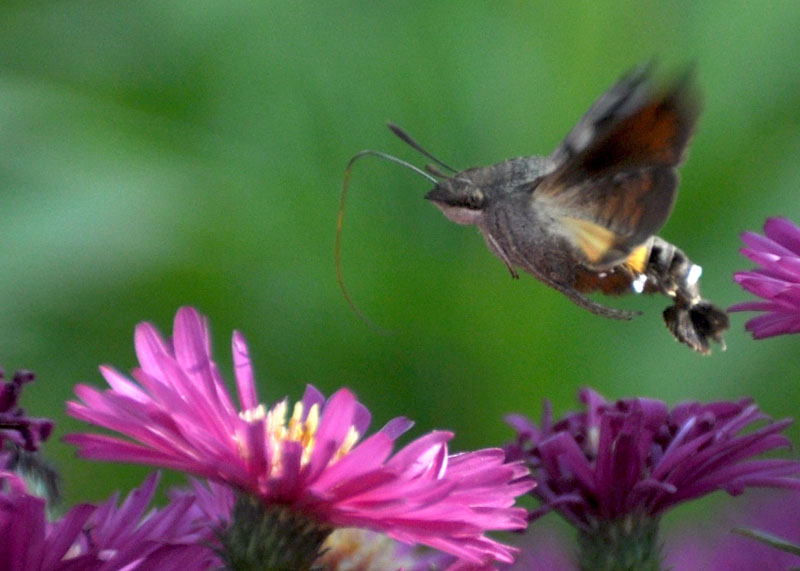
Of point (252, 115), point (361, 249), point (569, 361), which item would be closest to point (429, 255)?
point (361, 249)

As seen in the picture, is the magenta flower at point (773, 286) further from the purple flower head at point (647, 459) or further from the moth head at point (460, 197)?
the moth head at point (460, 197)

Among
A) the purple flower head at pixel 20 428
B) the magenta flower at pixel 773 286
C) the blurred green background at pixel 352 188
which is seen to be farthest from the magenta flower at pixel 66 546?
the blurred green background at pixel 352 188

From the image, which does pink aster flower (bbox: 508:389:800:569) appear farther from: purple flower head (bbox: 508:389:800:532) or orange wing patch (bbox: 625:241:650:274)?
orange wing patch (bbox: 625:241:650:274)

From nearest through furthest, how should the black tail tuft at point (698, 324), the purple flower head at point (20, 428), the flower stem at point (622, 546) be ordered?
the purple flower head at point (20, 428)
the flower stem at point (622, 546)
the black tail tuft at point (698, 324)

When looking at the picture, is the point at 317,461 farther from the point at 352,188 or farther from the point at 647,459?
the point at 352,188

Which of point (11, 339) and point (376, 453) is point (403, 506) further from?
point (11, 339)
